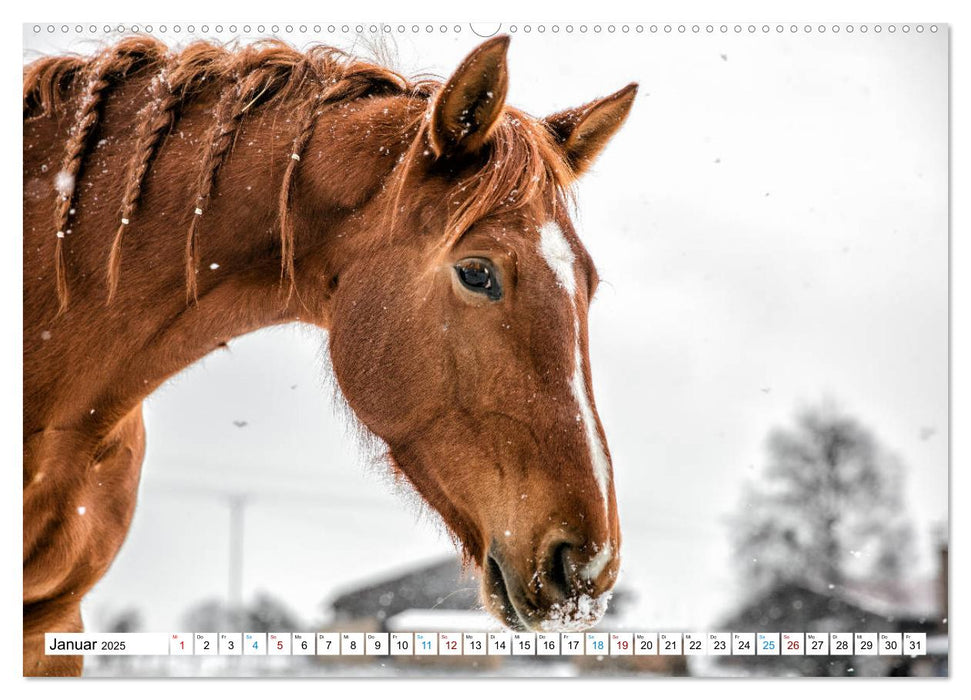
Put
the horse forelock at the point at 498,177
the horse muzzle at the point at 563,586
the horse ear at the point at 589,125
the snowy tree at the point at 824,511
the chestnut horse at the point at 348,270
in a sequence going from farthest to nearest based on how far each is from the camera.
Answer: the snowy tree at the point at 824,511, the horse ear at the point at 589,125, the horse forelock at the point at 498,177, the chestnut horse at the point at 348,270, the horse muzzle at the point at 563,586

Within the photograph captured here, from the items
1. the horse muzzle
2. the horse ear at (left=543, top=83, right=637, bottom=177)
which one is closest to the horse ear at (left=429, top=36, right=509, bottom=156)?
the horse ear at (left=543, top=83, right=637, bottom=177)

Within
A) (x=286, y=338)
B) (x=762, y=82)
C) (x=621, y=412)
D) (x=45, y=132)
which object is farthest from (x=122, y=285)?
(x=762, y=82)

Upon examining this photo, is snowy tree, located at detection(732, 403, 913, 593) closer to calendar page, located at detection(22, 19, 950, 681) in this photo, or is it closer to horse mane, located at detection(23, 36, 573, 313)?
calendar page, located at detection(22, 19, 950, 681)

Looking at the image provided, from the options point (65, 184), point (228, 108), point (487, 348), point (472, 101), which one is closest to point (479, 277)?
point (487, 348)

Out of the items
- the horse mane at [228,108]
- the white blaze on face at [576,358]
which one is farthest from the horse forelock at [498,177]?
the white blaze on face at [576,358]

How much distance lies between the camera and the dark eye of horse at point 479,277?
1834mm

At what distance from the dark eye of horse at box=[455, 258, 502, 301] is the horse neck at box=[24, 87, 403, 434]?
345 millimetres

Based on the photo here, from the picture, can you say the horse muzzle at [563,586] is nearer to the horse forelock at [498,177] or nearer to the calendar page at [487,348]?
the calendar page at [487,348]

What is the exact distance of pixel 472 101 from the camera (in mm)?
1872

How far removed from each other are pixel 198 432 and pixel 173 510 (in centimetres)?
32

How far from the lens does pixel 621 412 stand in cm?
322

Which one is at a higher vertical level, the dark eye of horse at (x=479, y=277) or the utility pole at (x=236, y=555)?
the dark eye of horse at (x=479, y=277)

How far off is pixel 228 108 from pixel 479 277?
0.83 metres

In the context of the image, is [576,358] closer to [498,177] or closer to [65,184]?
[498,177]
